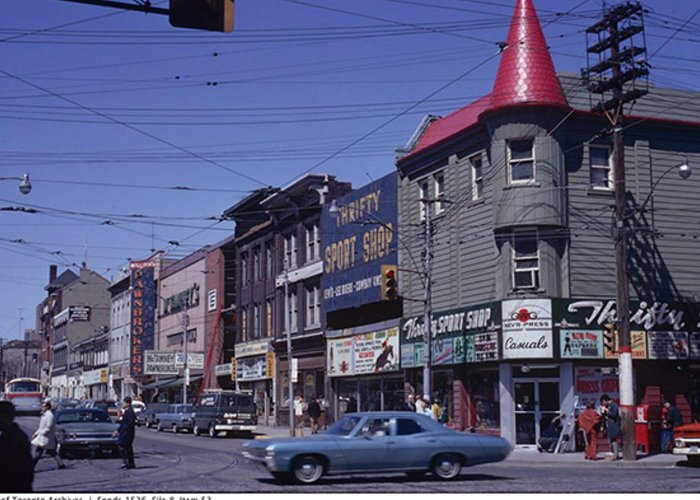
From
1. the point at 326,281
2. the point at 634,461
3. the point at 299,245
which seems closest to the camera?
the point at 634,461

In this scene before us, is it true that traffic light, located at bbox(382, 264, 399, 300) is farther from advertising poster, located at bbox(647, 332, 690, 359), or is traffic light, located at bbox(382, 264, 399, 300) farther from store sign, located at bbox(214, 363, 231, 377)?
store sign, located at bbox(214, 363, 231, 377)

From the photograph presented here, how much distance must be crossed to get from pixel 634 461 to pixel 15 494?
70.5 feet

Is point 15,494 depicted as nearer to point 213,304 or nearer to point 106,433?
point 106,433

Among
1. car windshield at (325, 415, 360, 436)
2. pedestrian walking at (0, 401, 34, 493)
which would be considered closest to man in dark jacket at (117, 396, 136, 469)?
car windshield at (325, 415, 360, 436)

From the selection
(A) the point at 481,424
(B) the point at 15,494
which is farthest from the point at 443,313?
(B) the point at 15,494

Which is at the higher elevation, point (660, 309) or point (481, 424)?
point (660, 309)

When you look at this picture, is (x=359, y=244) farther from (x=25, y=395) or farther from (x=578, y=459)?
(x=25, y=395)

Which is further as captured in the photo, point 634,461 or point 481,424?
point 481,424

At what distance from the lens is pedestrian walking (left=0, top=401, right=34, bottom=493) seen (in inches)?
374

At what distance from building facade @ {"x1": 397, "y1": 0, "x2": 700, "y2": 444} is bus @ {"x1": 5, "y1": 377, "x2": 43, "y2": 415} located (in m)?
44.1

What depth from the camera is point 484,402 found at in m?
35.4

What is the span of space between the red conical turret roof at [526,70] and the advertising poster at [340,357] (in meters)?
16.1

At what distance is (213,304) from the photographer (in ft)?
222

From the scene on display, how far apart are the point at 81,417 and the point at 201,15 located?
69.3 ft
